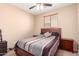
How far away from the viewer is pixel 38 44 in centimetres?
157

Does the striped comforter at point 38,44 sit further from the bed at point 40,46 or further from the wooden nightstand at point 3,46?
the wooden nightstand at point 3,46

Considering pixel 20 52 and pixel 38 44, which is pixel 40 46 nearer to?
pixel 38 44

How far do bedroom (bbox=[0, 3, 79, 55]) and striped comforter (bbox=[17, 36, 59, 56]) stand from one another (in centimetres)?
11

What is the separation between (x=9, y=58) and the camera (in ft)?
5.68

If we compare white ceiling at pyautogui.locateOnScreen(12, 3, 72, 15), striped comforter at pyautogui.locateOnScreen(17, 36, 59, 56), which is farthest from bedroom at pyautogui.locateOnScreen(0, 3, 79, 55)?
striped comforter at pyautogui.locateOnScreen(17, 36, 59, 56)

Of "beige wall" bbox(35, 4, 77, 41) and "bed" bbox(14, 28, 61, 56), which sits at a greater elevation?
"beige wall" bbox(35, 4, 77, 41)

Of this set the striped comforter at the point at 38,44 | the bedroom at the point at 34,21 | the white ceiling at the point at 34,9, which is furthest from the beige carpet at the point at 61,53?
the white ceiling at the point at 34,9

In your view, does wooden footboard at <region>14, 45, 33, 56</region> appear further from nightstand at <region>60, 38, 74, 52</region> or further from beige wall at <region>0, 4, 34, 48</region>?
nightstand at <region>60, 38, 74, 52</region>

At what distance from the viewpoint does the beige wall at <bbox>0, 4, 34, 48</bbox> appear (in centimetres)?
168

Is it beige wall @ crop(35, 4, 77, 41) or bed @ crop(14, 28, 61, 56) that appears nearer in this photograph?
bed @ crop(14, 28, 61, 56)

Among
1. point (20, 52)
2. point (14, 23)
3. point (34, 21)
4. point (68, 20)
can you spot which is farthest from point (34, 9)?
point (20, 52)

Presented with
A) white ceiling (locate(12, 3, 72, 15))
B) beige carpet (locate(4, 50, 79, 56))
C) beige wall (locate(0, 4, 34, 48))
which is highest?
white ceiling (locate(12, 3, 72, 15))

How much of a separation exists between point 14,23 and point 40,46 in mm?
620

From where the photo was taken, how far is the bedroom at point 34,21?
5.46 ft
